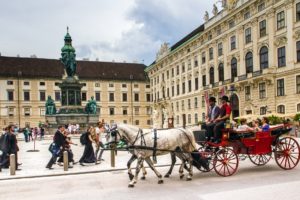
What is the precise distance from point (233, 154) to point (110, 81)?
223 ft

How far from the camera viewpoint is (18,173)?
462 inches

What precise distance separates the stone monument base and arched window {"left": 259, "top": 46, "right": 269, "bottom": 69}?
66.0ft

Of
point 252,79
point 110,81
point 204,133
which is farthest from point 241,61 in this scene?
point 110,81

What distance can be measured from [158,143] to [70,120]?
24884 millimetres

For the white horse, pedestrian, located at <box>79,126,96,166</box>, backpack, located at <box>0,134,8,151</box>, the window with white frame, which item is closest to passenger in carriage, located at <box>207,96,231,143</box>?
the white horse

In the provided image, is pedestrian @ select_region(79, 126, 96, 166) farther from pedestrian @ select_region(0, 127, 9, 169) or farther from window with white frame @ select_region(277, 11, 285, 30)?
window with white frame @ select_region(277, 11, 285, 30)

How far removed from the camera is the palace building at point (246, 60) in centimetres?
3081

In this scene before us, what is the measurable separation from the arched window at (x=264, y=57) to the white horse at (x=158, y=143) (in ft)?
91.0

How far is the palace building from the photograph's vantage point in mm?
30812

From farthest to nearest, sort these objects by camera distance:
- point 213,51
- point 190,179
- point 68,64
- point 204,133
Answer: point 213,51, point 68,64, point 204,133, point 190,179

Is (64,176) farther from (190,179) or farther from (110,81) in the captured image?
(110,81)

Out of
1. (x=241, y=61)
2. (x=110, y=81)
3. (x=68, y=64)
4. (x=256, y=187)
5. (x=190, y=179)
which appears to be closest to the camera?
(x=256, y=187)

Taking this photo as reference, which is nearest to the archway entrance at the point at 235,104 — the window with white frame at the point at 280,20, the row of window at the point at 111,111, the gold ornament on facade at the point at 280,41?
the gold ornament on facade at the point at 280,41

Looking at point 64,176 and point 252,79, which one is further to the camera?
point 252,79
